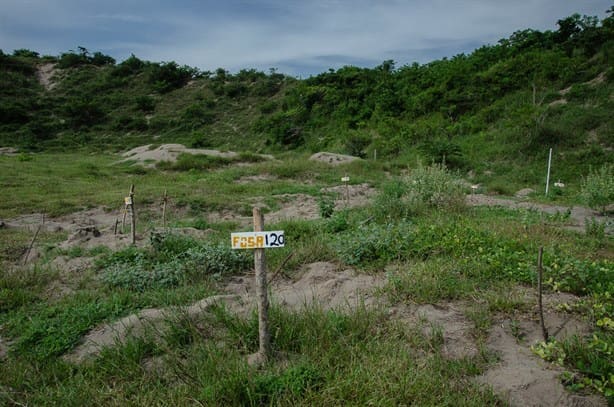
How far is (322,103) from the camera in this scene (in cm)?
2900

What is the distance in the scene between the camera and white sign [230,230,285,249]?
2.86m

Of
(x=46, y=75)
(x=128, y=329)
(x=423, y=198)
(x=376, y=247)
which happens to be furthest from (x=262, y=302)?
(x=46, y=75)

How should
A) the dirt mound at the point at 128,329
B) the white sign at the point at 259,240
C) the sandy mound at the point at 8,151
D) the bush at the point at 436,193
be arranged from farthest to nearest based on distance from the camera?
the sandy mound at the point at 8,151 < the bush at the point at 436,193 < the dirt mound at the point at 128,329 < the white sign at the point at 259,240

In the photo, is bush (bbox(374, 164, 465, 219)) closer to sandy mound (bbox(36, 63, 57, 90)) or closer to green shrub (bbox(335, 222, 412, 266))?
green shrub (bbox(335, 222, 412, 266))

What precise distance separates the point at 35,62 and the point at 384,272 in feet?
172

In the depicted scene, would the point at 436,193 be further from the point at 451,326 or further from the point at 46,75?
the point at 46,75

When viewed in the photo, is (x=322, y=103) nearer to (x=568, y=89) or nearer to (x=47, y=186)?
(x=568, y=89)

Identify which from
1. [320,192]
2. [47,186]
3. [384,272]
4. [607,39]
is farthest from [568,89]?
[47,186]

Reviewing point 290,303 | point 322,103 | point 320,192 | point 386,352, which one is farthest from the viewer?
point 322,103

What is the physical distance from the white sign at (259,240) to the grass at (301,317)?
77 centimetres

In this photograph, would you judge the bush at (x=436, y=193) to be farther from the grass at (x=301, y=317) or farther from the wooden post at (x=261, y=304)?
the wooden post at (x=261, y=304)

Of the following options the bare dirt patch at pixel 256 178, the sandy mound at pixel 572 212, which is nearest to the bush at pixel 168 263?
the sandy mound at pixel 572 212

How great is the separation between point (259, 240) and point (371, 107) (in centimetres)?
2446

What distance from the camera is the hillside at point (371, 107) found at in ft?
53.5
